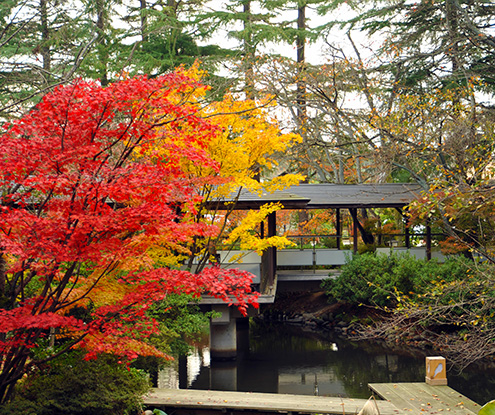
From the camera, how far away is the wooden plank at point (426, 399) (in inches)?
315

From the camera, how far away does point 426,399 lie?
8523mm

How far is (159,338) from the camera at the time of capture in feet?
30.4

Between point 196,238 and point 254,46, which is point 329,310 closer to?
point 196,238

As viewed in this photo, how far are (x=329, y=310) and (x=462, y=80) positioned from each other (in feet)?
Result: 28.9

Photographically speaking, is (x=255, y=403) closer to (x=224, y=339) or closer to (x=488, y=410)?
(x=224, y=339)

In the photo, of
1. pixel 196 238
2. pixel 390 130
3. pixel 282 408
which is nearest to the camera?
pixel 282 408

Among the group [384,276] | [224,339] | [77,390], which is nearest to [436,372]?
[384,276]

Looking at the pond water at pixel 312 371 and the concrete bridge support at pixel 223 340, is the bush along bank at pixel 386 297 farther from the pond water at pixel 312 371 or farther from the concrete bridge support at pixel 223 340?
the concrete bridge support at pixel 223 340

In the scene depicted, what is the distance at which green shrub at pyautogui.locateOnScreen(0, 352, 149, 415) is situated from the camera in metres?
6.03

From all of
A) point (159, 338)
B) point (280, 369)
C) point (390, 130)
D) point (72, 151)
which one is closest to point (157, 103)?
point (72, 151)

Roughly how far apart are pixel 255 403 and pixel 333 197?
10.1 metres

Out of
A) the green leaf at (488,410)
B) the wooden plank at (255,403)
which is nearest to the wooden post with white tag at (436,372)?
the wooden plank at (255,403)

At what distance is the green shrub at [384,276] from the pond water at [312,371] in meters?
1.52

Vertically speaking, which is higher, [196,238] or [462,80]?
[462,80]
